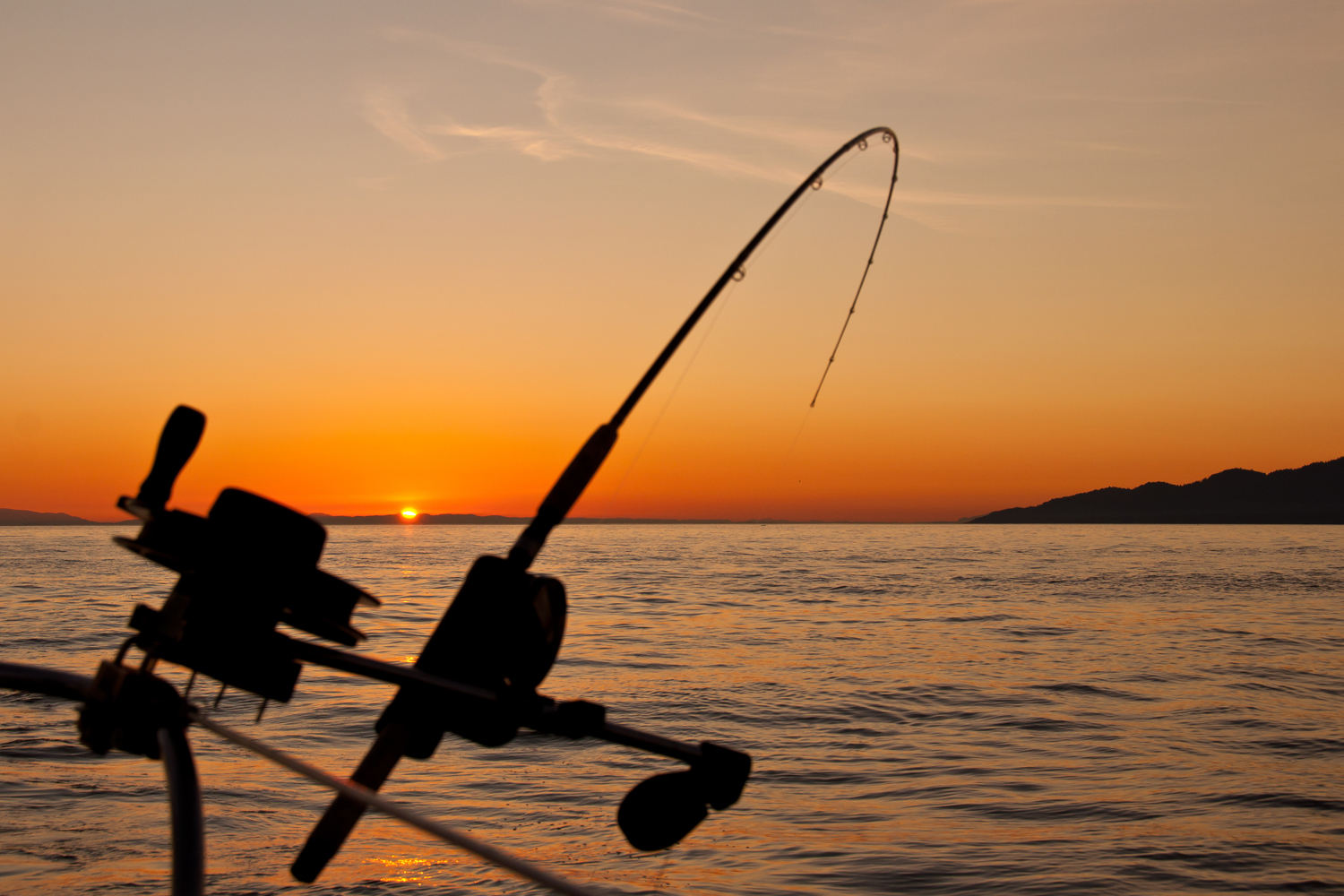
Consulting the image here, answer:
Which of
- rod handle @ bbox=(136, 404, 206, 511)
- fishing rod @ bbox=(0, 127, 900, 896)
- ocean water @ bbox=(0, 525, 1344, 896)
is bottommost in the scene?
ocean water @ bbox=(0, 525, 1344, 896)

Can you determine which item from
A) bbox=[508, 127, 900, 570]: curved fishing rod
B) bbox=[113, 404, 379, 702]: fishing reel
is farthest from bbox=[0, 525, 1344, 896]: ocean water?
bbox=[113, 404, 379, 702]: fishing reel

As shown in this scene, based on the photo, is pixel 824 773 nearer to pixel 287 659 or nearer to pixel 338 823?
pixel 338 823

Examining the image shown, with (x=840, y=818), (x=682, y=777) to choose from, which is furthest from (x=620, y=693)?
(x=682, y=777)

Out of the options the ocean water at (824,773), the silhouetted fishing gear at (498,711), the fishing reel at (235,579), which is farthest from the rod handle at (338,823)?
the ocean water at (824,773)

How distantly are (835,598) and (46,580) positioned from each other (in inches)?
1106

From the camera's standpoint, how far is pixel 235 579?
1866mm

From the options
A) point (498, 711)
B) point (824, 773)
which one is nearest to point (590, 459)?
point (498, 711)

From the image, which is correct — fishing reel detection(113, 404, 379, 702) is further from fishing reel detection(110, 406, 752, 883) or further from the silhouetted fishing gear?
the silhouetted fishing gear

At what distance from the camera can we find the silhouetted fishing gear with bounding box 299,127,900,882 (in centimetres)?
202

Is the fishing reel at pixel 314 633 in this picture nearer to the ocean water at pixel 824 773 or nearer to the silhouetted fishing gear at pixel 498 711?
the silhouetted fishing gear at pixel 498 711

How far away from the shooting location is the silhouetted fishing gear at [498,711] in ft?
6.64

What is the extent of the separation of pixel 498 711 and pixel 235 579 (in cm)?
52

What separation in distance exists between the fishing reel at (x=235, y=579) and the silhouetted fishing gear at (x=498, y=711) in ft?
0.90

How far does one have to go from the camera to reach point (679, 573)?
4731 centimetres
